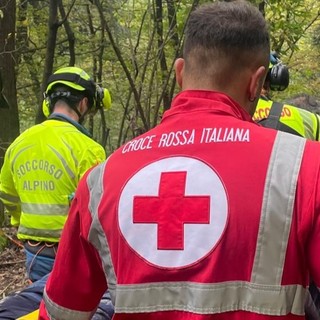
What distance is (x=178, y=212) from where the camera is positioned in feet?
4.82

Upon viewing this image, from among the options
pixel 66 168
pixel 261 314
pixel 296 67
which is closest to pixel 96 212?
pixel 261 314

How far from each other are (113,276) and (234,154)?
17.9 inches

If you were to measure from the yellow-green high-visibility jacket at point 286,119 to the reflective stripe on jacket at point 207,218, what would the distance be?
197cm

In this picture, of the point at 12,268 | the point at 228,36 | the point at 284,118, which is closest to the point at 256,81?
the point at 228,36

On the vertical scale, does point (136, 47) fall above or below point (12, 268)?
above

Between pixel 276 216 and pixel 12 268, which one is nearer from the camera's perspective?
pixel 276 216

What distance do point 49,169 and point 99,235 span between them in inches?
84.1

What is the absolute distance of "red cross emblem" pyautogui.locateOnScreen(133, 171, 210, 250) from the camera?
1.45m

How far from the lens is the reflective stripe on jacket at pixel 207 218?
1.39 meters

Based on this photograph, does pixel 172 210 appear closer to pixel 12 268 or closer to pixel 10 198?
pixel 10 198

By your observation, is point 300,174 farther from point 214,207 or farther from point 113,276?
point 113,276

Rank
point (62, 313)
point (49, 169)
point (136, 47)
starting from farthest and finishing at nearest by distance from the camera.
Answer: point (136, 47) < point (49, 169) < point (62, 313)

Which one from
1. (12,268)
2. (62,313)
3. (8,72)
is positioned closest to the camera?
(62,313)

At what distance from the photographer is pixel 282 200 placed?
1381 millimetres
